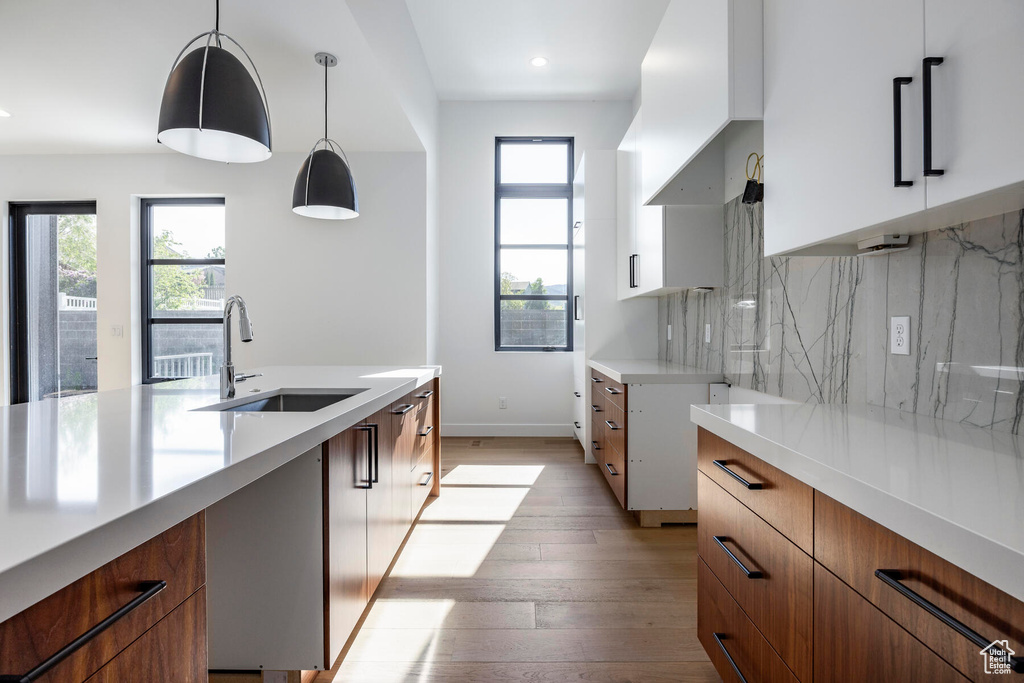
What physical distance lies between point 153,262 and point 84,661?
14.8 ft

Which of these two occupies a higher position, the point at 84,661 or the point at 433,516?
the point at 84,661

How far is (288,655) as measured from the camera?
1.39m

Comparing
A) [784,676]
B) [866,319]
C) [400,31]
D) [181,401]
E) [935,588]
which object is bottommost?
[784,676]

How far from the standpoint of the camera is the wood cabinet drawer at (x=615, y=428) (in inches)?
105

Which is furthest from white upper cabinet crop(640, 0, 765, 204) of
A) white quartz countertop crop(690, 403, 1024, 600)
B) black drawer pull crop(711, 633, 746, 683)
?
black drawer pull crop(711, 633, 746, 683)

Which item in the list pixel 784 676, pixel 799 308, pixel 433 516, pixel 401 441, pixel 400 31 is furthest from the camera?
pixel 400 31

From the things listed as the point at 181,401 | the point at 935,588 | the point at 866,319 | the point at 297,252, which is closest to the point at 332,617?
Answer: the point at 181,401

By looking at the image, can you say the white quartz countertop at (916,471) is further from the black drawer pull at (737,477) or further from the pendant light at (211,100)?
the pendant light at (211,100)

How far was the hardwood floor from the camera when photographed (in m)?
1.56

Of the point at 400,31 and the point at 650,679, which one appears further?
the point at 400,31

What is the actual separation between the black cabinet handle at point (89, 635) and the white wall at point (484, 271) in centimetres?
410

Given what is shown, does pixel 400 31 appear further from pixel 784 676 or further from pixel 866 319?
pixel 784 676

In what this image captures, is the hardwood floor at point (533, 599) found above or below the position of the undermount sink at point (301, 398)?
below

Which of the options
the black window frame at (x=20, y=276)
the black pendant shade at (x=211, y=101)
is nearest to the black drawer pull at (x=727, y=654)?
the black pendant shade at (x=211, y=101)
